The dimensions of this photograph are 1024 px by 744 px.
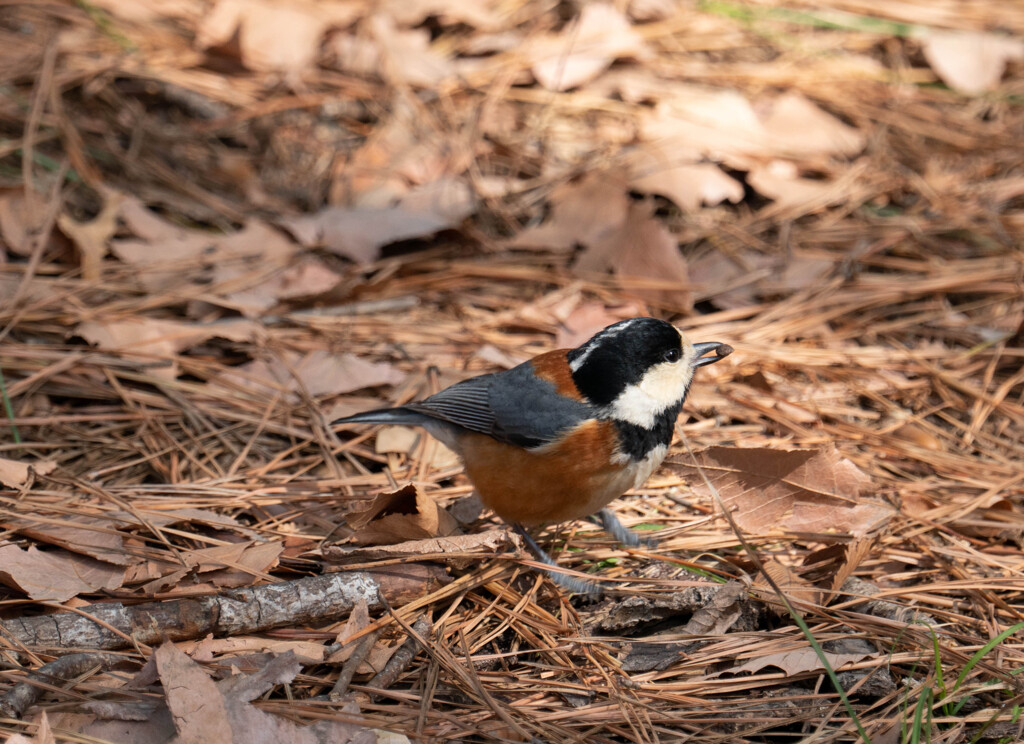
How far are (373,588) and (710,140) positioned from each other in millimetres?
3744

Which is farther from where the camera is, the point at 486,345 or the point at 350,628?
the point at 486,345

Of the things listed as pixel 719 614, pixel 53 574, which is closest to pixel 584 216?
pixel 719 614

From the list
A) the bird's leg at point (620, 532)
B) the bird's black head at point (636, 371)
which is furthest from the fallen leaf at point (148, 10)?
the bird's leg at point (620, 532)

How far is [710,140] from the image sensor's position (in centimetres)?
547

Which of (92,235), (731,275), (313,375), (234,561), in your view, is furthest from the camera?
(731,275)

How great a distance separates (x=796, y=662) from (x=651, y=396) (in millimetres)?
1017

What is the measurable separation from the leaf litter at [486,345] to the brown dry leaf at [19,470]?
14mm

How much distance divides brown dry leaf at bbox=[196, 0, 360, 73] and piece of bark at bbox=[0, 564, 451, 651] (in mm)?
4180

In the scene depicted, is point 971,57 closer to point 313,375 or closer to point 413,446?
point 413,446

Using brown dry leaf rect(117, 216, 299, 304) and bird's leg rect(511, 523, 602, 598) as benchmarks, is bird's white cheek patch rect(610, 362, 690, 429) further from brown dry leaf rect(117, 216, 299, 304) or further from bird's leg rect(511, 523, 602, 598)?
brown dry leaf rect(117, 216, 299, 304)

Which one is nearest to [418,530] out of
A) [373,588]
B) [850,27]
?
[373,588]

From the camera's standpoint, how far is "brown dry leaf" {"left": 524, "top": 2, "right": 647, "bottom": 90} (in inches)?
235

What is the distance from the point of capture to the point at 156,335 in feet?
13.4

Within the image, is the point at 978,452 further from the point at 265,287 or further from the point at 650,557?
the point at 265,287
